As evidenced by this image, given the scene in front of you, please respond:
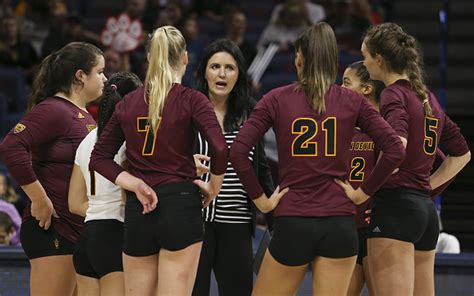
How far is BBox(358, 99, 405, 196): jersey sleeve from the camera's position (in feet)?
13.4

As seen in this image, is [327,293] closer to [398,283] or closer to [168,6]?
[398,283]

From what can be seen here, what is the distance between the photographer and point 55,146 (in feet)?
15.5

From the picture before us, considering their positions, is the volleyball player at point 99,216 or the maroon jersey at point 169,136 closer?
the maroon jersey at point 169,136

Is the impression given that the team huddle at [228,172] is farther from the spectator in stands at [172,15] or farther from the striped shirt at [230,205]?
the spectator in stands at [172,15]

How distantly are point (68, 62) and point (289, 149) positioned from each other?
52.3 inches

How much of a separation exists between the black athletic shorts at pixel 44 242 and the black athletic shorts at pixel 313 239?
3.82ft

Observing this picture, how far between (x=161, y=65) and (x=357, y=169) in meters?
1.25

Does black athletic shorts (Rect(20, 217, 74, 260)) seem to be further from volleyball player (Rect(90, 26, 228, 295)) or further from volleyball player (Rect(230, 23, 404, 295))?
volleyball player (Rect(230, 23, 404, 295))

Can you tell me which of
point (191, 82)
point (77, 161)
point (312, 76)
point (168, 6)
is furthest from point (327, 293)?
point (168, 6)

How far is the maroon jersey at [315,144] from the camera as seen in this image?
408 cm

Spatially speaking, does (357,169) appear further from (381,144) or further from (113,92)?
(113,92)

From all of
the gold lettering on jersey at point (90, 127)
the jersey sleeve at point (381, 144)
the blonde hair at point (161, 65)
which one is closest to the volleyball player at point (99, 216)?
the gold lettering on jersey at point (90, 127)

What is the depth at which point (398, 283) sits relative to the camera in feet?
14.7

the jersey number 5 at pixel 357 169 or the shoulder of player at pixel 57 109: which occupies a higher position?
the shoulder of player at pixel 57 109
